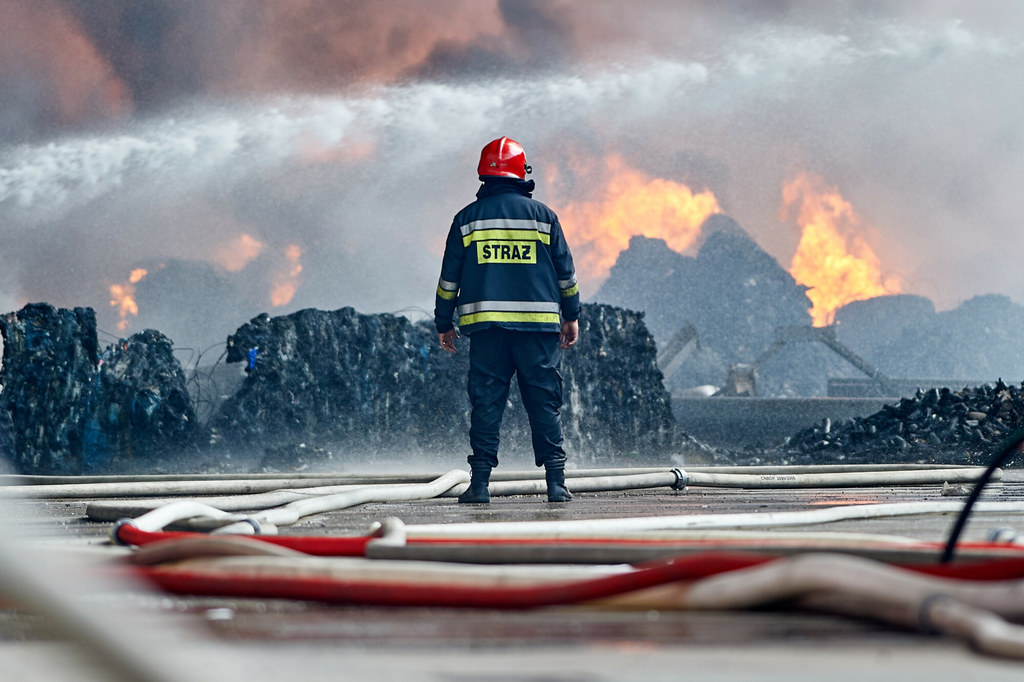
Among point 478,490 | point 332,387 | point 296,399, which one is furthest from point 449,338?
point 332,387

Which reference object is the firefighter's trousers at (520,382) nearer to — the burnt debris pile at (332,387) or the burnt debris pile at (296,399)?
the burnt debris pile at (296,399)

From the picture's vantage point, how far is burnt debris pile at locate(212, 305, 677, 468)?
5844 centimetres

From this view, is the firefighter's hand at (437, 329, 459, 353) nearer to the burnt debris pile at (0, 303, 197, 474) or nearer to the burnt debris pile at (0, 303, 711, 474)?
the burnt debris pile at (0, 303, 711, 474)

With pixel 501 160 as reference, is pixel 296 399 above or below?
above

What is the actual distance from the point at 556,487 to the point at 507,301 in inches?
30.0

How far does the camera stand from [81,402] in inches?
2242

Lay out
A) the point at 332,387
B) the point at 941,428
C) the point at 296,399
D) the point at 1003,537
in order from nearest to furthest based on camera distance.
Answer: the point at 1003,537, the point at 941,428, the point at 296,399, the point at 332,387

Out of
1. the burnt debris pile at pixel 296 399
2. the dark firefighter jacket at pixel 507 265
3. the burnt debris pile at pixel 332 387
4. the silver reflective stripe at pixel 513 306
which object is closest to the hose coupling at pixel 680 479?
the dark firefighter jacket at pixel 507 265

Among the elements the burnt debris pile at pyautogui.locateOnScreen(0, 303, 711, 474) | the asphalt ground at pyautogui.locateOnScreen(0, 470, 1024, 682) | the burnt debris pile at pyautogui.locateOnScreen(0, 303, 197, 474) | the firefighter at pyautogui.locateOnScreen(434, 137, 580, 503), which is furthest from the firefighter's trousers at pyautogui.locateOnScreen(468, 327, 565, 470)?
the burnt debris pile at pyautogui.locateOnScreen(0, 303, 197, 474)

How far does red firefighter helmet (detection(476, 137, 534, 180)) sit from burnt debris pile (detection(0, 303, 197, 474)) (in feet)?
183

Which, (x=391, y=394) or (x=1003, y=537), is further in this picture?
(x=391, y=394)

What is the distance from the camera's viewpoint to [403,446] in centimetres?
6319

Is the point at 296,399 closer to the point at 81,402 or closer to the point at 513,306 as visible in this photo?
the point at 81,402

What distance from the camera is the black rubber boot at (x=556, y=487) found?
3.70 metres
